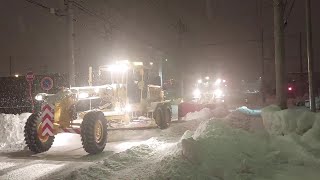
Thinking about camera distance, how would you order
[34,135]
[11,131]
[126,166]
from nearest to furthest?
1. [126,166]
2. [34,135]
3. [11,131]

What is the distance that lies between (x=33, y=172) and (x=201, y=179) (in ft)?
15.6

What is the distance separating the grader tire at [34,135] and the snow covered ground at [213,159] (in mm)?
358

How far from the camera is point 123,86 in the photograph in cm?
1540

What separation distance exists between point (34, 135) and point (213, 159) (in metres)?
6.78

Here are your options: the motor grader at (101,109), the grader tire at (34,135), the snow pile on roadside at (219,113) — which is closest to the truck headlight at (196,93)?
the snow pile on roadside at (219,113)

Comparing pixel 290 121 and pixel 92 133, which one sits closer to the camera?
pixel 290 121

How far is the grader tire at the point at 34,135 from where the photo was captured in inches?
494

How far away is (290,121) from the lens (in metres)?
11.5

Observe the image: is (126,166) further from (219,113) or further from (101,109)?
(219,113)

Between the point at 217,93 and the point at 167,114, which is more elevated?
the point at 217,93

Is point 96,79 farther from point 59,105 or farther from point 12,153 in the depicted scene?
point 12,153

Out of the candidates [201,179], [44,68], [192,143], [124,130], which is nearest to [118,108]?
[124,130]

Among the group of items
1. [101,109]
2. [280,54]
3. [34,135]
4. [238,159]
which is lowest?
[238,159]

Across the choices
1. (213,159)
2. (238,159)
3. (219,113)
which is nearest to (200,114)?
(219,113)
